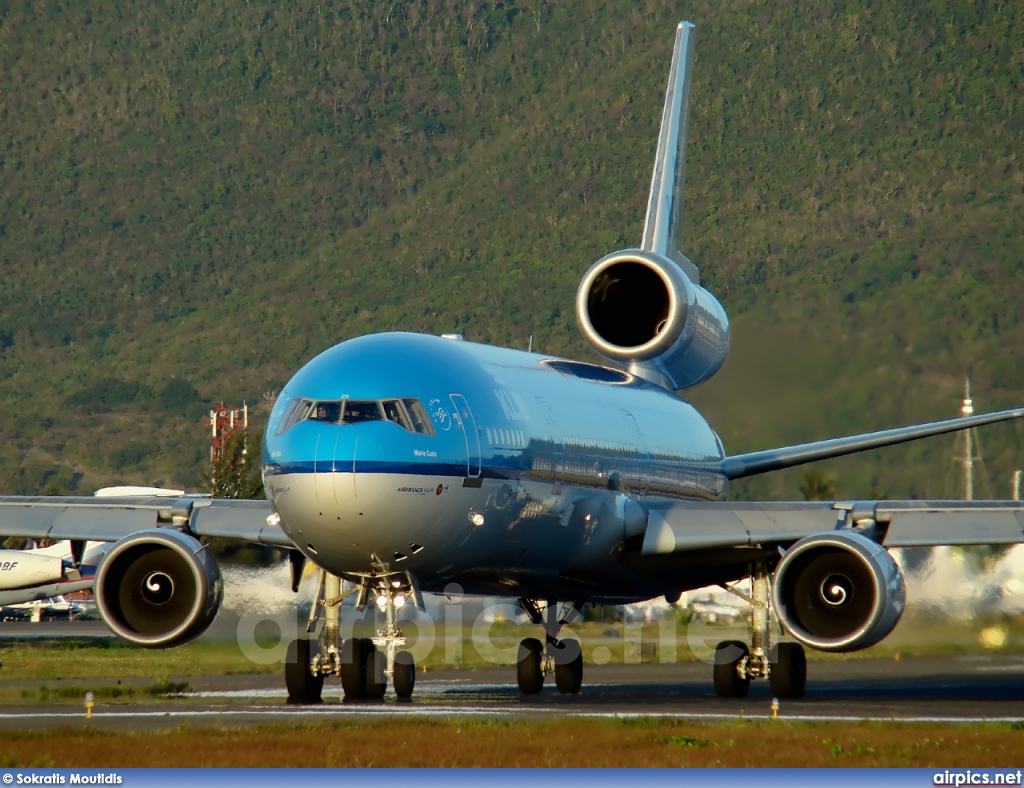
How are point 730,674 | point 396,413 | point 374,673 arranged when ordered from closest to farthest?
1. point 396,413
2. point 374,673
3. point 730,674

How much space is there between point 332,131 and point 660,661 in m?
142

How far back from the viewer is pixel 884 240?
84562 mm

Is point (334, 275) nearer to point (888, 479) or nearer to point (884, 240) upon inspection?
point (884, 240)

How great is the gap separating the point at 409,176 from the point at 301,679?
5833 inches

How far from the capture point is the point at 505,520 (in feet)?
68.4

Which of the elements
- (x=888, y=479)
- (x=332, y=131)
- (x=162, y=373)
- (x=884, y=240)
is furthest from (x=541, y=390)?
(x=332, y=131)

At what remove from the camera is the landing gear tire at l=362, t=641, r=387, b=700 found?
22234 millimetres

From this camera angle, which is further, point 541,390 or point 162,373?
point 162,373

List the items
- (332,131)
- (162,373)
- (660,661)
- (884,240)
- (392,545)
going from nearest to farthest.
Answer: (392,545) < (660,661) < (884,240) < (162,373) < (332,131)

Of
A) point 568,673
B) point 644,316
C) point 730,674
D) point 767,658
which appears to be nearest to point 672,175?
point 644,316

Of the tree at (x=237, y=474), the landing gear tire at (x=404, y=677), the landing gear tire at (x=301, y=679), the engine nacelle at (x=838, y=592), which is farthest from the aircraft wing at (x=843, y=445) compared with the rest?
the tree at (x=237, y=474)

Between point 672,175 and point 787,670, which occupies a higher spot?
point 672,175

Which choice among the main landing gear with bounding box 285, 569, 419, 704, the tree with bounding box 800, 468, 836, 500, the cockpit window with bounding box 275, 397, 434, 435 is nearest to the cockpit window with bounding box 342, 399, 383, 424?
the cockpit window with bounding box 275, 397, 434, 435

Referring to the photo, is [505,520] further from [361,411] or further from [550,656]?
[550,656]
